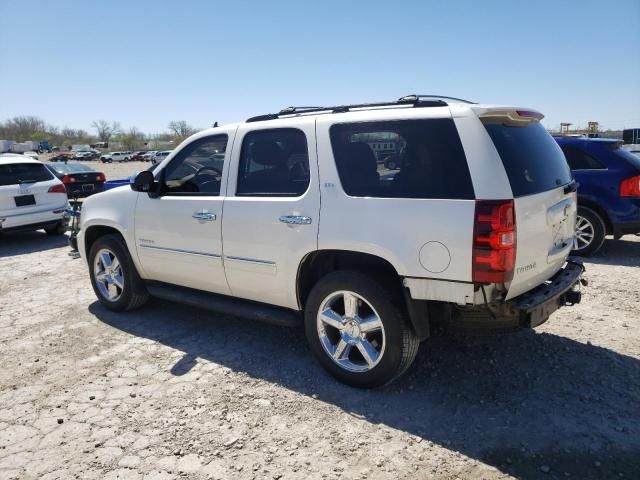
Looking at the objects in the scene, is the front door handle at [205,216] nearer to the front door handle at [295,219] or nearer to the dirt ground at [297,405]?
the front door handle at [295,219]

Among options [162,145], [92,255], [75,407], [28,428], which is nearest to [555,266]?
[75,407]

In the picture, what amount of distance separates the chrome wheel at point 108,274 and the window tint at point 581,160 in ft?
20.7

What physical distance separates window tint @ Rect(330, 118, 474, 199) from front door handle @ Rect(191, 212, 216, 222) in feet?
4.17

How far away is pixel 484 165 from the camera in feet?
9.25

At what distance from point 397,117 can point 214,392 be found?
240cm

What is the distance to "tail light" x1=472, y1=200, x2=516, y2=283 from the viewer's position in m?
2.75

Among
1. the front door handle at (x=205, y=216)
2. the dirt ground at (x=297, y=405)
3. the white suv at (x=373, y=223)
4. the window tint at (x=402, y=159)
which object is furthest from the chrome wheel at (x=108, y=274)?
the window tint at (x=402, y=159)

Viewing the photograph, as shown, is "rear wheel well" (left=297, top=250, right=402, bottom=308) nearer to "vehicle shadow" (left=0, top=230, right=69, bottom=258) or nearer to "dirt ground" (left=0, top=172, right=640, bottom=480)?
"dirt ground" (left=0, top=172, right=640, bottom=480)

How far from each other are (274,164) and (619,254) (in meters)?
5.87

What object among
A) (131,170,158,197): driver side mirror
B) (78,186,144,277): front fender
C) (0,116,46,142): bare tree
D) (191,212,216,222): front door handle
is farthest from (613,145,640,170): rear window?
(0,116,46,142): bare tree

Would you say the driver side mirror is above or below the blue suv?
above

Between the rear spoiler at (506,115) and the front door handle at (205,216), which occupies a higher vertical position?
the rear spoiler at (506,115)

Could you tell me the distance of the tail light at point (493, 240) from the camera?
2.75 meters

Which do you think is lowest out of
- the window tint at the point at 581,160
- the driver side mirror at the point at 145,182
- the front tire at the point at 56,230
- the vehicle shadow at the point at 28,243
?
the vehicle shadow at the point at 28,243
